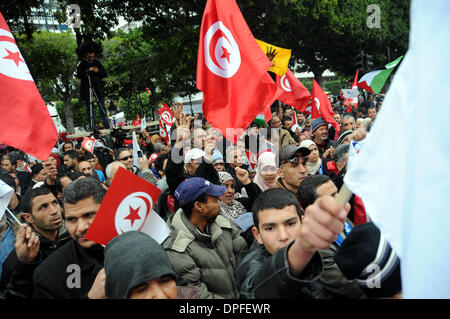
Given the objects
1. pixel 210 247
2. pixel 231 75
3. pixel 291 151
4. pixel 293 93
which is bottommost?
pixel 210 247

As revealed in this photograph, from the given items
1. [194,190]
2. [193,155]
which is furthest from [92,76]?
[194,190]

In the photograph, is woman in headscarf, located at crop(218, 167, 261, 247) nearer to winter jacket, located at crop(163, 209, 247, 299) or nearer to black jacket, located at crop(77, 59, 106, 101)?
winter jacket, located at crop(163, 209, 247, 299)

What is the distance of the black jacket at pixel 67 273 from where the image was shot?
2.09 metres

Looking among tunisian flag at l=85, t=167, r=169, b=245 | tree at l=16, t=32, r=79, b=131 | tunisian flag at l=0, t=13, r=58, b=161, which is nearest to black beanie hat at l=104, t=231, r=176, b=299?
tunisian flag at l=85, t=167, r=169, b=245

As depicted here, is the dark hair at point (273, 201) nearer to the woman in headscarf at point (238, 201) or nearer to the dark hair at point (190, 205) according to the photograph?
the dark hair at point (190, 205)

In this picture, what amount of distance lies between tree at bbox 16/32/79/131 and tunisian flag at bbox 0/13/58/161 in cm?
862

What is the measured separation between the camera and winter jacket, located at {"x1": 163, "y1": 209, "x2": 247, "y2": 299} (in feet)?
7.92

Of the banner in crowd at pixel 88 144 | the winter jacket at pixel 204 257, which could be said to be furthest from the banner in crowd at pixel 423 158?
the banner in crowd at pixel 88 144

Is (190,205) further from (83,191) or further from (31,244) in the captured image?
(31,244)

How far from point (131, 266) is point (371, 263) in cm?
107

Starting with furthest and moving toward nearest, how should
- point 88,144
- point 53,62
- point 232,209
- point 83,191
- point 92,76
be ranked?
point 53,62 < point 92,76 < point 88,144 < point 232,209 < point 83,191

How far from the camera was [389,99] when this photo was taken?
122 centimetres

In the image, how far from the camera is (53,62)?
13.8 meters
